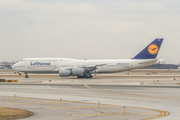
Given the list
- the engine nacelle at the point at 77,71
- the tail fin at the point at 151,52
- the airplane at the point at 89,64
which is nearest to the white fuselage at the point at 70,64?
the airplane at the point at 89,64

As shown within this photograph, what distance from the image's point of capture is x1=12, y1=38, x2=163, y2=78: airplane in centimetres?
6316

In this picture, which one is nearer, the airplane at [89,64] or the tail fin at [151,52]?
the airplane at [89,64]

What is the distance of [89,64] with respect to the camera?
64.9 m

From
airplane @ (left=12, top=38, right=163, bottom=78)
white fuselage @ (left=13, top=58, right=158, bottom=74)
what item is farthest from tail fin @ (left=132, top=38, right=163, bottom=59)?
white fuselage @ (left=13, top=58, right=158, bottom=74)

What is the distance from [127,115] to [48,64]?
51.0m

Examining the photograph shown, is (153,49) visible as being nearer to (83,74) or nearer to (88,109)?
(83,74)

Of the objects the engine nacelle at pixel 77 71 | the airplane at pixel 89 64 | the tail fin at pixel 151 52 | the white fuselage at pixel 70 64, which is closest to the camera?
the engine nacelle at pixel 77 71

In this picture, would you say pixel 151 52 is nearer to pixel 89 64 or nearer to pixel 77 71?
pixel 89 64

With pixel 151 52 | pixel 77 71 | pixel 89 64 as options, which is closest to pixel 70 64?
pixel 89 64

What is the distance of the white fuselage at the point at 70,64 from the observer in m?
64.4

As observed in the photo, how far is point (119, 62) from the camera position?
6462 cm

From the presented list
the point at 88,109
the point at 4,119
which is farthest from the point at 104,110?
the point at 4,119

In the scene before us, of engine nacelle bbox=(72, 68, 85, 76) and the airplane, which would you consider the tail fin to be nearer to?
the airplane

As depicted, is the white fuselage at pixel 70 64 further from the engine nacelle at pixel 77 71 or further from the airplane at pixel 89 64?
the engine nacelle at pixel 77 71
